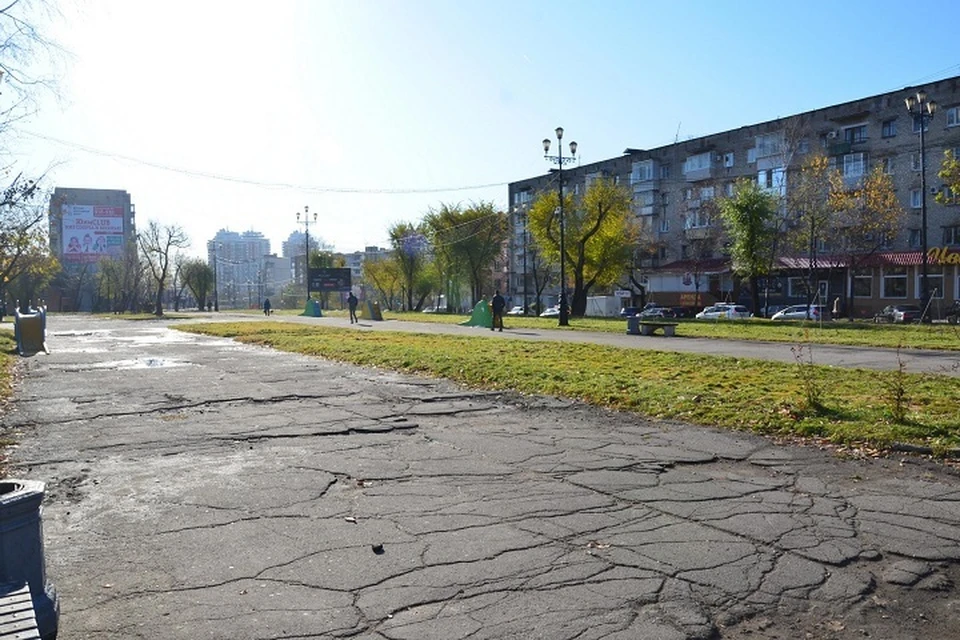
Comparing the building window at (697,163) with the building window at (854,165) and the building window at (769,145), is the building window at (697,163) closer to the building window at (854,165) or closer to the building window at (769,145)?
the building window at (769,145)

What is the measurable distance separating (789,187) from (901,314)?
38.7ft

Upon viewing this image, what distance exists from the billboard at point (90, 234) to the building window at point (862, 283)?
9484 cm

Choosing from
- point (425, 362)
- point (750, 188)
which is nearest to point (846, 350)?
point (425, 362)

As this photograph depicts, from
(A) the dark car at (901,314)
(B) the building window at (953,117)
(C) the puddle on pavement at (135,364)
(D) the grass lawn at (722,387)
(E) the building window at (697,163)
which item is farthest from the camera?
(E) the building window at (697,163)

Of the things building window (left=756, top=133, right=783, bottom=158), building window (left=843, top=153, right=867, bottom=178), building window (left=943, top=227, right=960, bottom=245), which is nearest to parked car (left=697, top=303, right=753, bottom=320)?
building window (left=843, top=153, right=867, bottom=178)

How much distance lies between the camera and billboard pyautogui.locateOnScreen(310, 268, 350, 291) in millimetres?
78688

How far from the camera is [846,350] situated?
20641mm

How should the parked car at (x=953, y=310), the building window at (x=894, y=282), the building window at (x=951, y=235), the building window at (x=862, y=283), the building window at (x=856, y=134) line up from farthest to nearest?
the building window at (x=856, y=134)
the building window at (x=862, y=283)
the building window at (x=894, y=282)
the building window at (x=951, y=235)
the parked car at (x=953, y=310)

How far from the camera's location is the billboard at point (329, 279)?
78688 millimetres

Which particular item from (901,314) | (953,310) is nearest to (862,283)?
(953,310)

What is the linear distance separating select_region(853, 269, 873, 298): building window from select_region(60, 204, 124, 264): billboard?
94.8 m

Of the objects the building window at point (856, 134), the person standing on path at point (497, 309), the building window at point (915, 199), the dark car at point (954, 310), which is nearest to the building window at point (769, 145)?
the building window at point (856, 134)

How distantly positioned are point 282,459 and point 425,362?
9342 mm

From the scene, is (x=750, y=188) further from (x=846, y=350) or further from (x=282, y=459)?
(x=282, y=459)
